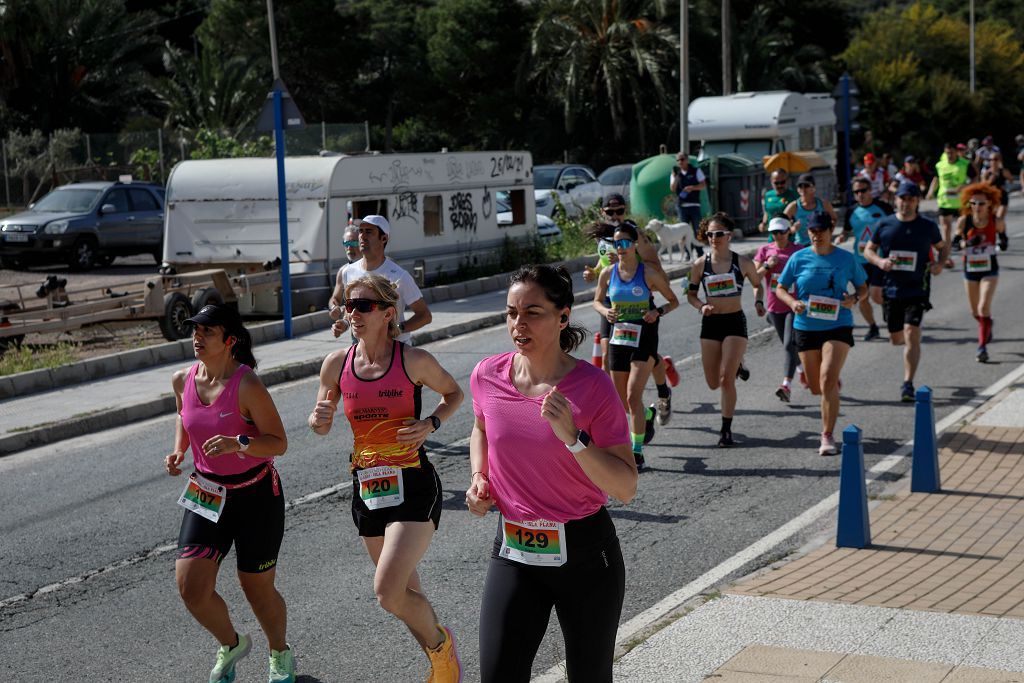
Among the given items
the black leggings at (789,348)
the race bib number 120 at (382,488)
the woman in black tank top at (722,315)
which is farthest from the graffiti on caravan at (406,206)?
the race bib number 120 at (382,488)

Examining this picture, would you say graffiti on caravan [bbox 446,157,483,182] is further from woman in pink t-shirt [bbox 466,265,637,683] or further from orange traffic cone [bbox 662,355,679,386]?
woman in pink t-shirt [bbox 466,265,637,683]

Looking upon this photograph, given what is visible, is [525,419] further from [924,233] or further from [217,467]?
[924,233]

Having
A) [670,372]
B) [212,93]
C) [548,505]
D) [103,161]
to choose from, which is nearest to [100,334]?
[670,372]

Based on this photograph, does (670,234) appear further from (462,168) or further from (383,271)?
(383,271)

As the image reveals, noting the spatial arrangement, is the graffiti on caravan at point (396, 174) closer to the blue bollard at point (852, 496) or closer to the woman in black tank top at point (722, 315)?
the woman in black tank top at point (722, 315)

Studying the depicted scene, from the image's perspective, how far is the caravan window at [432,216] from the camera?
21.5 m

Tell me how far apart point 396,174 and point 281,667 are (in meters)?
15.1

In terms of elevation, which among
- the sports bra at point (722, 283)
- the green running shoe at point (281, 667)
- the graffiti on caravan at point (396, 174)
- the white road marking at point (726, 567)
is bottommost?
the white road marking at point (726, 567)

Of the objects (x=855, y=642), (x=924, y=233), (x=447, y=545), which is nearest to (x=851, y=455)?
(x=855, y=642)

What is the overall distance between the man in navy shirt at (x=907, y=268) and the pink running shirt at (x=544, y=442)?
8402mm

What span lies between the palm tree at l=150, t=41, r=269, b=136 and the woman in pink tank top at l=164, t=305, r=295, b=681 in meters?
37.7

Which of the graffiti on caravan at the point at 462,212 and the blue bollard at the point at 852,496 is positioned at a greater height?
the graffiti on caravan at the point at 462,212

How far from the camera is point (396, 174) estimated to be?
20438 millimetres

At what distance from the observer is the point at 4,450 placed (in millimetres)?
11570
